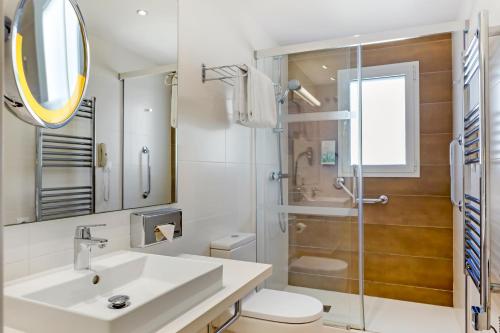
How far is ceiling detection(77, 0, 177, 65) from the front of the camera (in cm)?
138

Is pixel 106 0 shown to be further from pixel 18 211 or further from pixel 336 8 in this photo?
pixel 336 8

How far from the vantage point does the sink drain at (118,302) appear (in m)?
1.11

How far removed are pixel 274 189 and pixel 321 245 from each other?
21.7 inches

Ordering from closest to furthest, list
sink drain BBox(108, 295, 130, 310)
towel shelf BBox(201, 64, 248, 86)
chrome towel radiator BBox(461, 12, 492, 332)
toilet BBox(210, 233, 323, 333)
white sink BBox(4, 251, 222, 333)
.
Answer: white sink BBox(4, 251, 222, 333) < sink drain BBox(108, 295, 130, 310) < chrome towel radiator BBox(461, 12, 492, 332) < toilet BBox(210, 233, 323, 333) < towel shelf BBox(201, 64, 248, 86)

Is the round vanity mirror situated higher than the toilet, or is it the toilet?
the round vanity mirror

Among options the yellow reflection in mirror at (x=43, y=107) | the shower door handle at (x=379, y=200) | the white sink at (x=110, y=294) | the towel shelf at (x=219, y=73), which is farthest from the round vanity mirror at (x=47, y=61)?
the shower door handle at (x=379, y=200)

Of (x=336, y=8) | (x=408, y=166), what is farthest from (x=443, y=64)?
(x=336, y=8)

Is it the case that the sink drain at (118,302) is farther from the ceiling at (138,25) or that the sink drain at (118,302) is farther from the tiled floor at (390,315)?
the tiled floor at (390,315)

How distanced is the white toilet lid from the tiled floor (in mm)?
589

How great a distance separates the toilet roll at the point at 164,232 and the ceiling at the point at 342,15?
6.00 ft

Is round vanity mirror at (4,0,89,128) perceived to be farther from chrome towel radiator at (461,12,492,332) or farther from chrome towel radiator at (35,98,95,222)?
chrome towel radiator at (461,12,492,332)

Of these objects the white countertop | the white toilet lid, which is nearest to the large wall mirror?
the white countertop

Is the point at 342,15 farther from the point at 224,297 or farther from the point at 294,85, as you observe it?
the point at 224,297

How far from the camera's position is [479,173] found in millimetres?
1453
